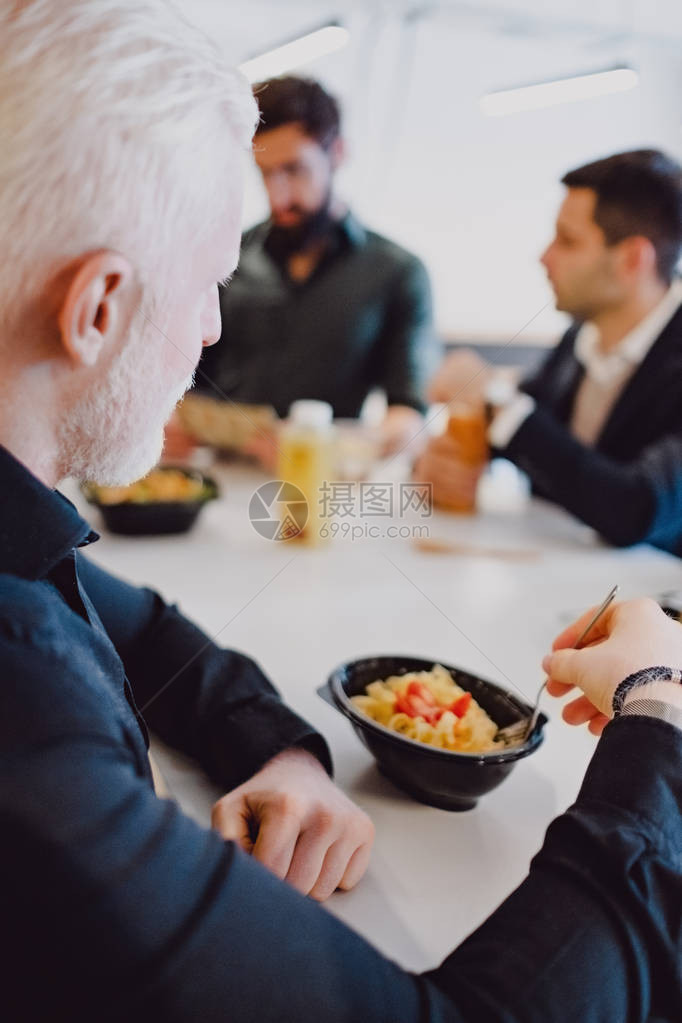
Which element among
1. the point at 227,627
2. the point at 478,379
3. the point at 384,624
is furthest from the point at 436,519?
the point at 227,627

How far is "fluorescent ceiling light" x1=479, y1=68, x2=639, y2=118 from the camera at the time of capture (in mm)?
2086

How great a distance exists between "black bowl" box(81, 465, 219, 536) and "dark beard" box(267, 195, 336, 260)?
4.14ft

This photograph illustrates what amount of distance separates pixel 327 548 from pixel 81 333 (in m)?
1.02

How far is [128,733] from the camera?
512mm

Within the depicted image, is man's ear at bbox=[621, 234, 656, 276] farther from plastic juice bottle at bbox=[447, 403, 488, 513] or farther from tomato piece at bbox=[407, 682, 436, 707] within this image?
tomato piece at bbox=[407, 682, 436, 707]

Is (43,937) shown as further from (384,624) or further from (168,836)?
(384,624)

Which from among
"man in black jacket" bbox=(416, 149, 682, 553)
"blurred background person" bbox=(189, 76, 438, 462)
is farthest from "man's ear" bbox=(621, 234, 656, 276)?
"blurred background person" bbox=(189, 76, 438, 462)

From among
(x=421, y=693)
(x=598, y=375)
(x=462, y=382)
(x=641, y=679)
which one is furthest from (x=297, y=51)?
(x=641, y=679)

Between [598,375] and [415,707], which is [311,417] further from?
[598,375]

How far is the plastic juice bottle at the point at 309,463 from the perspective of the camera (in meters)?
1.49

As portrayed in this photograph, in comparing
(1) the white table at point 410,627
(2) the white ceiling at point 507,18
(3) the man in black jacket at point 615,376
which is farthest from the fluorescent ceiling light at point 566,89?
(2) the white ceiling at point 507,18

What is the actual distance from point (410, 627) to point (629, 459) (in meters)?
0.97

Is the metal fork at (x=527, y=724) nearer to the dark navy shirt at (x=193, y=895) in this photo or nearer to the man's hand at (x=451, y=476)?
the dark navy shirt at (x=193, y=895)

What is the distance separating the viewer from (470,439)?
68.9 inches
